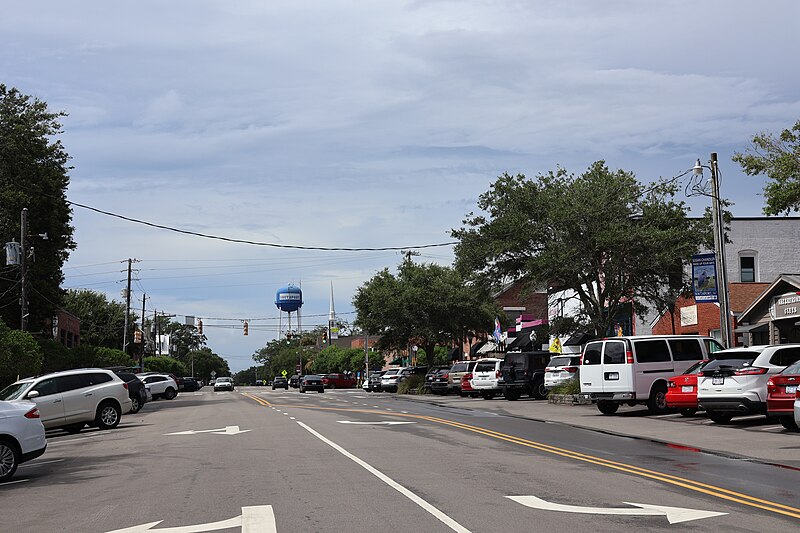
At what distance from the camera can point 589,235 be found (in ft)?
114

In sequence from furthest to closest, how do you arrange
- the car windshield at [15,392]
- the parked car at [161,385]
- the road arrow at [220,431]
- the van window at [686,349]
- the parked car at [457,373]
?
the parked car at [161,385] → the parked car at [457,373] → the van window at [686,349] → the car windshield at [15,392] → the road arrow at [220,431]

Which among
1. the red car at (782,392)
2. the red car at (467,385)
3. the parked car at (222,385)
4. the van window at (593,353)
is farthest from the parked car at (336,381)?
the red car at (782,392)

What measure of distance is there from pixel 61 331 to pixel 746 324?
48.8 m

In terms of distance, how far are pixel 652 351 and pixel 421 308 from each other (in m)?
33.1

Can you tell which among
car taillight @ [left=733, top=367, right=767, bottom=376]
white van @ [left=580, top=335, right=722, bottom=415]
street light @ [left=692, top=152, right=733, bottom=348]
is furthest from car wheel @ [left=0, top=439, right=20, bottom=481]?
street light @ [left=692, top=152, right=733, bottom=348]

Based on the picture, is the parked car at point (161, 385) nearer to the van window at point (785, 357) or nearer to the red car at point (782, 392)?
the van window at point (785, 357)

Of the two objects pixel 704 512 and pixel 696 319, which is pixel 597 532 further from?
pixel 696 319

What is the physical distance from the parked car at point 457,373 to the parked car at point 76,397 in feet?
76.0

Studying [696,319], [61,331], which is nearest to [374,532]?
[696,319]

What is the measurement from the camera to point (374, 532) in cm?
835

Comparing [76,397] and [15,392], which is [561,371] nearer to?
[76,397]

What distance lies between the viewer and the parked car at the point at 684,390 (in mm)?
23047

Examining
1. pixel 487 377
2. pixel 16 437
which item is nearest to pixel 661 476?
pixel 16 437

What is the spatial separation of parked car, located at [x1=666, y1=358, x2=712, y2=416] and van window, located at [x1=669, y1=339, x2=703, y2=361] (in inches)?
83.0
